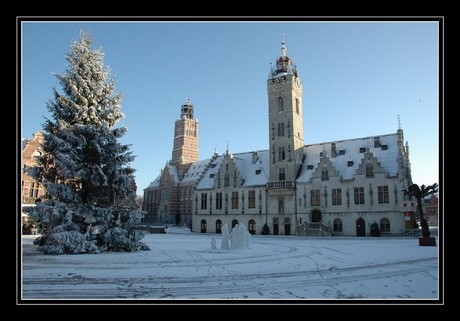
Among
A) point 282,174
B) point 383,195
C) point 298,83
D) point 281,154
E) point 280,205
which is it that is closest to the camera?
point 383,195

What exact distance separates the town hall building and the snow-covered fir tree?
90.7 feet

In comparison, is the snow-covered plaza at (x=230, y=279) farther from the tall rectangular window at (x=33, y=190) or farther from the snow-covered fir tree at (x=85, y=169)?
the tall rectangular window at (x=33, y=190)

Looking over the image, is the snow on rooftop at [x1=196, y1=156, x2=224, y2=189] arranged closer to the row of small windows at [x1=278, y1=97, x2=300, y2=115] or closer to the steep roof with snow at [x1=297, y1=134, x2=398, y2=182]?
the row of small windows at [x1=278, y1=97, x2=300, y2=115]

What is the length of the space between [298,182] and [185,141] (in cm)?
5171

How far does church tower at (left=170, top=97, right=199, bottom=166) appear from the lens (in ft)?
301

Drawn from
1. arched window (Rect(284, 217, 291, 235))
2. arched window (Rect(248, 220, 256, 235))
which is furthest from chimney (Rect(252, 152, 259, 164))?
arched window (Rect(284, 217, 291, 235))

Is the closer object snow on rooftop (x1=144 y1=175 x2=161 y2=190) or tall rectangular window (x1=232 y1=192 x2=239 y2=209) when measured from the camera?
tall rectangular window (x1=232 y1=192 x2=239 y2=209)

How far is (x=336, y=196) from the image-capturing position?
43250 mm

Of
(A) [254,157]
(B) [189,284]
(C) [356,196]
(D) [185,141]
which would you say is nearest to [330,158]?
(C) [356,196]

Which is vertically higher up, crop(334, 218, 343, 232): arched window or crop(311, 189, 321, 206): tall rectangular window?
crop(311, 189, 321, 206): tall rectangular window

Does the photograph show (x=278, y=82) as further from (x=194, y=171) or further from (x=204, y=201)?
(x=194, y=171)
